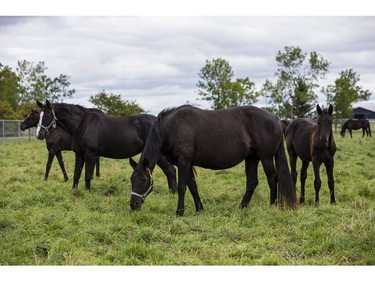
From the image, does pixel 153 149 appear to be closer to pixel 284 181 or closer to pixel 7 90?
pixel 284 181

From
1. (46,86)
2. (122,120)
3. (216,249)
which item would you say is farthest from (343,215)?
(46,86)

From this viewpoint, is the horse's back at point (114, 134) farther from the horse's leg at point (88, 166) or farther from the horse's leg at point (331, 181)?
the horse's leg at point (331, 181)

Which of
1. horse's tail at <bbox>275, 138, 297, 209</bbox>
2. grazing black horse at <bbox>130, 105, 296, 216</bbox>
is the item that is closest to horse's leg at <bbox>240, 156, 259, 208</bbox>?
grazing black horse at <bbox>130, 105, 296, 216</bbox>

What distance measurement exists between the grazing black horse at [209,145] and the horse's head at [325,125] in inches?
35.3

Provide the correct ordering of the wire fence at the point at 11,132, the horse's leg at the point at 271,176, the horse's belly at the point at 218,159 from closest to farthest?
1. the horse's belly at the point at 218,159
2. the horse's leg at the point at 271,176
3. the wire fence at the point at 11,132

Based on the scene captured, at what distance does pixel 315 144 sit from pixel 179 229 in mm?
4020

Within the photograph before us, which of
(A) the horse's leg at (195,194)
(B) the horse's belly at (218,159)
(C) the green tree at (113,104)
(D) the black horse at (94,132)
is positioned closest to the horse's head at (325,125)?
(B) the horse's belly at (218,159)

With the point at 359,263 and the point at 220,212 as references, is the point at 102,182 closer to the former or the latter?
the point at 220,212

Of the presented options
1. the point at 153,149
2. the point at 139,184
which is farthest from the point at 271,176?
the point at 139,184

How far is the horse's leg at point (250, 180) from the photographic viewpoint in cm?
861

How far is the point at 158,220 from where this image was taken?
23.9 ft

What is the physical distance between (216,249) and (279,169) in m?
3.45

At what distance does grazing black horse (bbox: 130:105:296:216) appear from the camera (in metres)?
8.01

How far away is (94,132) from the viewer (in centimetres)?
1105
